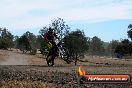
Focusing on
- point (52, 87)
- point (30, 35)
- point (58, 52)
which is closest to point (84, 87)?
point (52, 87)

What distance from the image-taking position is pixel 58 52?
23.8 m

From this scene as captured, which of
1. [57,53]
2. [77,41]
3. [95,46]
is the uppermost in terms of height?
[95,46]

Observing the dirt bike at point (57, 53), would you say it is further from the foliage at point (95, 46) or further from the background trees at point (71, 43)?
the foliage at point (95, 46)

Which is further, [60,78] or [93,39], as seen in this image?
[93,39]

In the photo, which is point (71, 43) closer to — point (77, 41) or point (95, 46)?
point (77, 41)

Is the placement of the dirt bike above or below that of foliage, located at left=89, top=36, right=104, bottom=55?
below

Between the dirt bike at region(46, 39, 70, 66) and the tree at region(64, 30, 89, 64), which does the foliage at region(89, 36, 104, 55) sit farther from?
the dirt bike at region(46, 39, 70, 66)

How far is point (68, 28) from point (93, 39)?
116 m

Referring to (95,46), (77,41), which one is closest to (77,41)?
(77,41)

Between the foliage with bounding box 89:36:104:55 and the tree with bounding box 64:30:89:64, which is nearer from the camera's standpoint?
the tree with bounding box 64:30:89:64

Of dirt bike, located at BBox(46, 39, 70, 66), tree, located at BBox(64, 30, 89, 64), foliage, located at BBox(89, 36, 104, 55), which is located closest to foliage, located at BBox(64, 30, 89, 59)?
tree, located at BBox(64, 30, 89, 64)

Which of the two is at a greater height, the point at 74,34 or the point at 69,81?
the point at 74,34

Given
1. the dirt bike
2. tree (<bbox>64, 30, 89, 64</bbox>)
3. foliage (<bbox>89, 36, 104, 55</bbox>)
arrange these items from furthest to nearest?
foliage (<bbox>89, 36, 104, 55</bbox>) < tree (<bbox>64, 30, 89, 64</bbox>) < the dirt bike

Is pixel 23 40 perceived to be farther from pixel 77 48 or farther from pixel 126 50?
pixel 77 48
